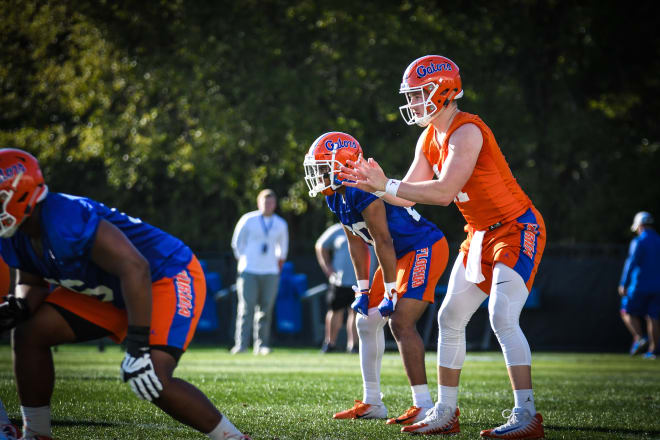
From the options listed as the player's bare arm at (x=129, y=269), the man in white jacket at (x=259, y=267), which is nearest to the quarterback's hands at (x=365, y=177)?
the player's bare arm at (x=129, y=269)

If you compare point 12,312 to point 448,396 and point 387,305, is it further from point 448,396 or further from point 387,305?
point 448,396

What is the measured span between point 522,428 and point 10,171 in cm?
302

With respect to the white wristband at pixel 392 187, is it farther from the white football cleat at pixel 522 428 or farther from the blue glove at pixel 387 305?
the white football cleat at pixel 522 428

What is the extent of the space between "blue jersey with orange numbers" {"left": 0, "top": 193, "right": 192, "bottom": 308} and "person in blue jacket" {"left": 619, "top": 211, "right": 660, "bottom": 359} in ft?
36.0

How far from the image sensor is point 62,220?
3.85m

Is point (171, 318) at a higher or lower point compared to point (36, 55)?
lower

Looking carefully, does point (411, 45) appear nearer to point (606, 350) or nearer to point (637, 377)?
point (606, 350)

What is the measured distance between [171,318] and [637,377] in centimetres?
726

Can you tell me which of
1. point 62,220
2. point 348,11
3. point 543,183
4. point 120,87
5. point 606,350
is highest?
point 348,11

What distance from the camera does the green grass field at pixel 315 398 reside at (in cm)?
527

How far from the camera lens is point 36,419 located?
4.21 meters

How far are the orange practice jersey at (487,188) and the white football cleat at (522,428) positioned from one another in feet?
3.70

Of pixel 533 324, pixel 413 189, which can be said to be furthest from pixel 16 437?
pixel 533 324

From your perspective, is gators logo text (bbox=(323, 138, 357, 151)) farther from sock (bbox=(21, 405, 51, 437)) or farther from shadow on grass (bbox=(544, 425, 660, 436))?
sock (bbox=(21, 405, 51, 437))
